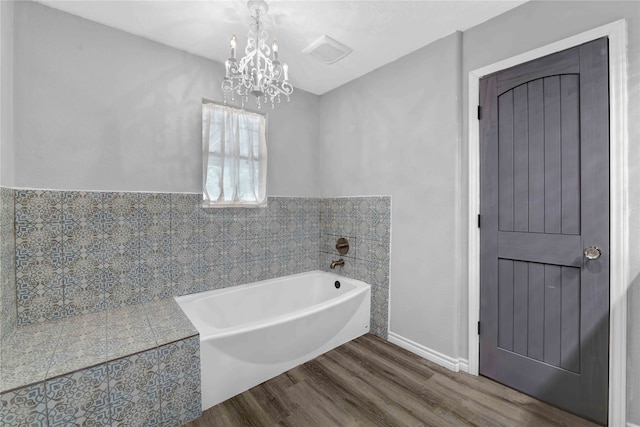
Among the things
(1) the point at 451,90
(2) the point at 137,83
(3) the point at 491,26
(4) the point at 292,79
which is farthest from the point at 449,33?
(2) the point at 137,83

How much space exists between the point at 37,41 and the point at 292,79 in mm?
1866

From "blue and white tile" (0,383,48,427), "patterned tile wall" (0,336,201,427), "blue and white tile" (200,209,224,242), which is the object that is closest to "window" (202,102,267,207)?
"blue and white tile" (200,209,224,242)

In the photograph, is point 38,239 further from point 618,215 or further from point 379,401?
point 618,215

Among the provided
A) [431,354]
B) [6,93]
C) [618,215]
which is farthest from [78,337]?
[618,215]

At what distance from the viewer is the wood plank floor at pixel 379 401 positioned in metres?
1.53

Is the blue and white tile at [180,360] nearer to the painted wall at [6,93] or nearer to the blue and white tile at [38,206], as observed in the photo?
the blue and white tile at [38,206]

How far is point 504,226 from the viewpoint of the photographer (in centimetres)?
182

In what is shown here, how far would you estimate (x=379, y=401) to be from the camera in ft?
5.53

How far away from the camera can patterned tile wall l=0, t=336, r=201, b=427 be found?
1.16m

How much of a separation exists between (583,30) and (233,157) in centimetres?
254

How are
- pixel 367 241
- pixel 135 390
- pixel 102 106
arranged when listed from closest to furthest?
pixel 135 390
pixel 102 106
pixel 367 241

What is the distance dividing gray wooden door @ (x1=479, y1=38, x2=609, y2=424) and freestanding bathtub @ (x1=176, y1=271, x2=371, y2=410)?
108 cm

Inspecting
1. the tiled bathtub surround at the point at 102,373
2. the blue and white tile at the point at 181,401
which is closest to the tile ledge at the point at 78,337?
the tiled bathtub surround at the point at 102,373

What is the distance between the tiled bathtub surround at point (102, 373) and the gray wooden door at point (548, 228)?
200 centimetres
